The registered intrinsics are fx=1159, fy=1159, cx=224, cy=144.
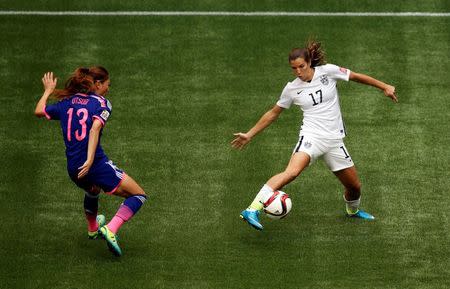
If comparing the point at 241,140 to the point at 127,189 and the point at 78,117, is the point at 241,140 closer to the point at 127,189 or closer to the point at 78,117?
the point at 127,189

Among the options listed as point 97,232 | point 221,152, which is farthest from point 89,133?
point 221,152

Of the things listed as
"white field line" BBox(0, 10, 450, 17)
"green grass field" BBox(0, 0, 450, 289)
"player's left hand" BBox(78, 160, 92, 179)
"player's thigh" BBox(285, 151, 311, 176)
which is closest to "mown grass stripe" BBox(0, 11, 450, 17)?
"white field line" BBox(0, 10, 450, 17)

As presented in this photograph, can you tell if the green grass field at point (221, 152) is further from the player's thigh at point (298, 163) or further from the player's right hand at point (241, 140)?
the player's right hand at point (241, 140)

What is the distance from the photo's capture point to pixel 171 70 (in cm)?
1702

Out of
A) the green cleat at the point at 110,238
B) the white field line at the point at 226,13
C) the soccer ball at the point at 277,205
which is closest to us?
the green cleat at the point at 110,238

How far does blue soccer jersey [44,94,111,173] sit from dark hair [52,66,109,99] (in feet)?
0.26

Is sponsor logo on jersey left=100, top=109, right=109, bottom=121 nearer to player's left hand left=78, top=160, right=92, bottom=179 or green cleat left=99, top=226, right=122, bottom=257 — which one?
player's left hand left=78, top=160, right=92, bottom=179

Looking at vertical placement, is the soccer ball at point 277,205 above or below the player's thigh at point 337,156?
below

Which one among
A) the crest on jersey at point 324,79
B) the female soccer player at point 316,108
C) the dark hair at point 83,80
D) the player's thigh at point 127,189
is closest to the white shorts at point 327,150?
the female soccer player at point 316,108

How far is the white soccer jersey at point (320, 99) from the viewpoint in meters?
12.8

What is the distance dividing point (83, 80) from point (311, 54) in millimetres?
2545

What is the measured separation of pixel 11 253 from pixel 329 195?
3.92 meters

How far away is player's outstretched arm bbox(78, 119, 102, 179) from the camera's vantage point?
11.8 meters

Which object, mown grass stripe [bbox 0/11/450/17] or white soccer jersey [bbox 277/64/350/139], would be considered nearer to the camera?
white soccer jersey [bbox 277/64/350/139]
